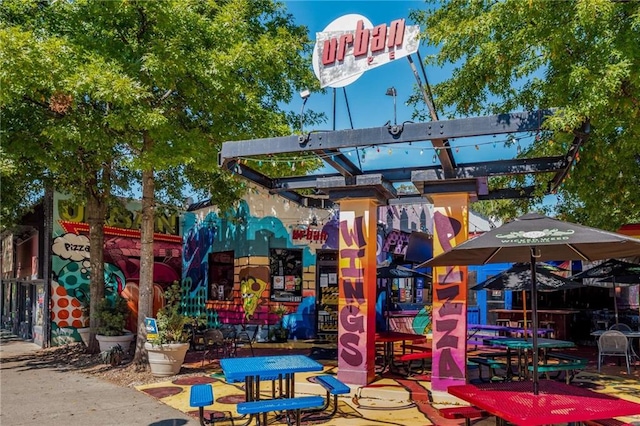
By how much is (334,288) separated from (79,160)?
745cm

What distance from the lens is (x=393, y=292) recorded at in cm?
1720

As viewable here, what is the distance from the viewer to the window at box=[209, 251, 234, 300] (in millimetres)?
15977

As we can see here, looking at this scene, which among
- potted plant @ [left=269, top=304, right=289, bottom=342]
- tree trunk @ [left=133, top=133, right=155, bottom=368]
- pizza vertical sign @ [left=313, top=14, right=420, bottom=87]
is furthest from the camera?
potted plant @ [left=269, top=304, right=289, bottom=342]

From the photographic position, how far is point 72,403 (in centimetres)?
795

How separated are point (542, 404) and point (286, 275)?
10.9 meters

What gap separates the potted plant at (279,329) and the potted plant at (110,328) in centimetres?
384

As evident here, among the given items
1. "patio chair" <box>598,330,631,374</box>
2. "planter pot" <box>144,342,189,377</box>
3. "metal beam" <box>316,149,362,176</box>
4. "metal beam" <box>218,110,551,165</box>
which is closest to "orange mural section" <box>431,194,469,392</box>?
"metal beam" <box>316,149,362,176</box>

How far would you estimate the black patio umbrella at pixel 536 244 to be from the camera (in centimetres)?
438

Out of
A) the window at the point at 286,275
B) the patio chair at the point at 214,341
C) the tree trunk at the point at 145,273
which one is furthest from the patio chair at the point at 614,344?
the tree trunk at the point at 145,273

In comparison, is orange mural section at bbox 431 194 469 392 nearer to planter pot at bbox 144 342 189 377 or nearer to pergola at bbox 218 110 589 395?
pergola at bbox 218 110 589 395

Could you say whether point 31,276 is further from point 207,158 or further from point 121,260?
point 207,158

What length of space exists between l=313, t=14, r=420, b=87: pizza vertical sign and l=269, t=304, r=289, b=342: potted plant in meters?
8.20

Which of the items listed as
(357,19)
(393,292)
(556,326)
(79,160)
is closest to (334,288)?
(393,292)

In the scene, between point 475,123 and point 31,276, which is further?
point 31,276
